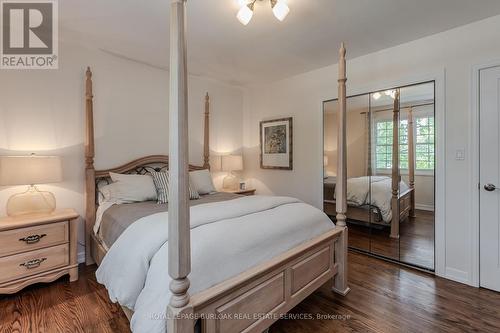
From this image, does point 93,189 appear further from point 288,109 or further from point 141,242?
point 288,109

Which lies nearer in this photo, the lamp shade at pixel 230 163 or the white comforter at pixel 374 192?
the white comforter at pixel 374 192

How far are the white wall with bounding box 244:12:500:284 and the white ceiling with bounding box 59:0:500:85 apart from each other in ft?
0.47

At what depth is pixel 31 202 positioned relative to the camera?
2426mm

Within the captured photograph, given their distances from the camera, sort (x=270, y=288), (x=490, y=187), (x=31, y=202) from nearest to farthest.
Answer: (x=270, y=288) → (x=490, y=187) → (x=31, y=202)

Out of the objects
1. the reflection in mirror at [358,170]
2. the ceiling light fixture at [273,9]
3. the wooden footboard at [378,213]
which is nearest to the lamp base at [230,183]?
the wooden footboard at [378,213]

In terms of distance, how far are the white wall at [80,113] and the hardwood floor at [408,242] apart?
2.65m

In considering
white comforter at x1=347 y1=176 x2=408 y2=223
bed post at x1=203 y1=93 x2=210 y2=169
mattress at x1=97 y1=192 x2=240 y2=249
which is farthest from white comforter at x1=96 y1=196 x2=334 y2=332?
bed post at x1=203 y1=93 x2=210 y2=169

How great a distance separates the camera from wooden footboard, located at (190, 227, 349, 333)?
1.29 metres

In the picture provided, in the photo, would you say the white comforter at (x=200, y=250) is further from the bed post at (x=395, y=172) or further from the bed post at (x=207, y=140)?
the bed post at (x=207, y=140)

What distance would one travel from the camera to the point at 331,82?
342 centimetres

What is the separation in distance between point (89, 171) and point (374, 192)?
10.9 ft

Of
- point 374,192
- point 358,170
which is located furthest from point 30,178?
point 374,192

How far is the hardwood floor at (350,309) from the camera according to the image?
180cm

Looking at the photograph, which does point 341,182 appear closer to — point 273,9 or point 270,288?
point 270,288
